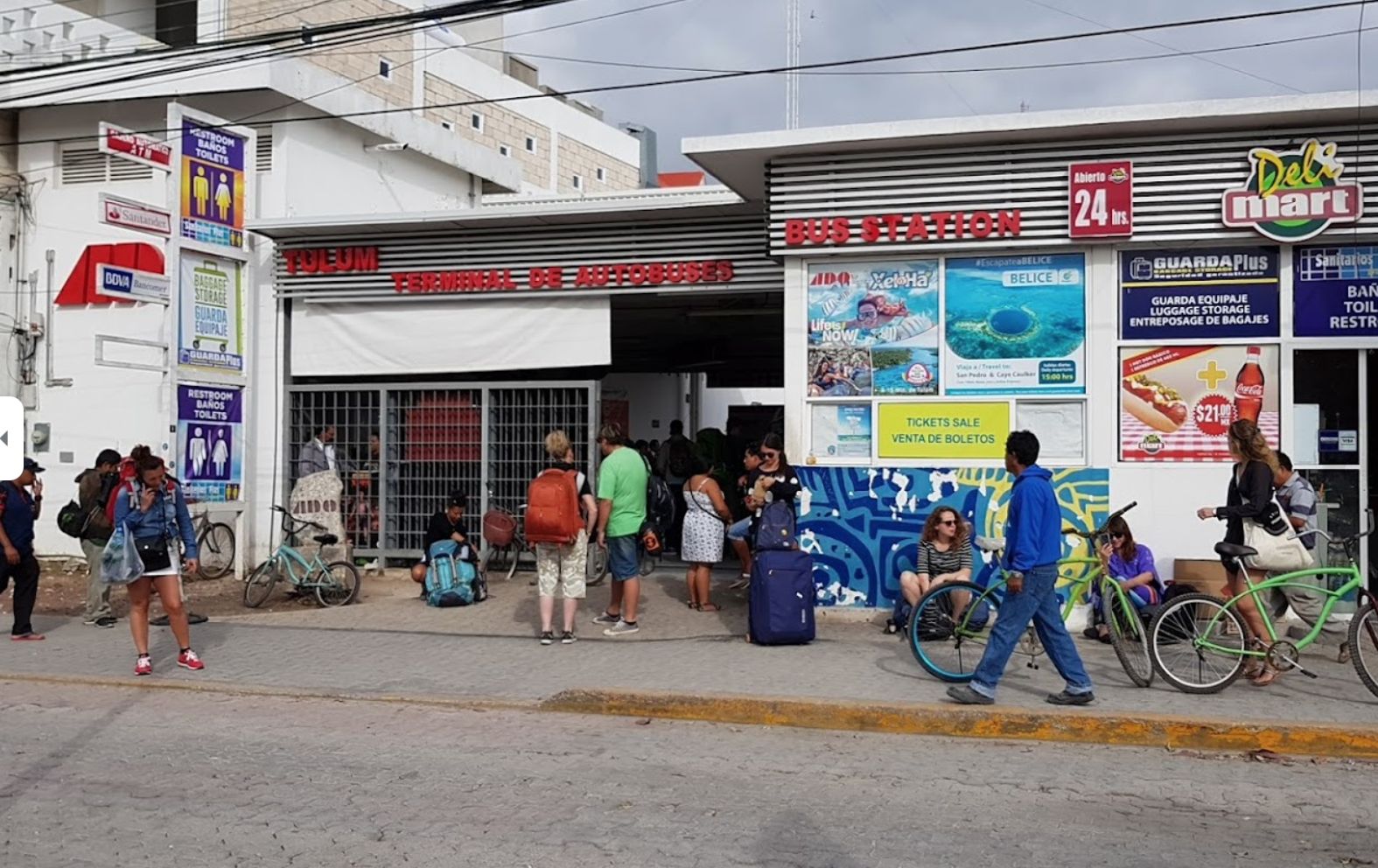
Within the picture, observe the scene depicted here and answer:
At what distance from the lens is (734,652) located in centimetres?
1019

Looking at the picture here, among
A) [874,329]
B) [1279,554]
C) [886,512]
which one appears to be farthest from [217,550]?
[1279,554]

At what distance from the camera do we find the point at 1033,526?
7910mm

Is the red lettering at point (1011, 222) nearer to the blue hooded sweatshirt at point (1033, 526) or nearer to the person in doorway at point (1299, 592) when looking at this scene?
the person in doorway at point (1299, 592)

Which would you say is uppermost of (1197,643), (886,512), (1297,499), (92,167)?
(92,167)

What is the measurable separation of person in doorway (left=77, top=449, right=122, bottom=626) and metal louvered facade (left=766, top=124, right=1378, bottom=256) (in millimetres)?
6552

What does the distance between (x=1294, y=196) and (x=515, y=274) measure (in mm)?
8028

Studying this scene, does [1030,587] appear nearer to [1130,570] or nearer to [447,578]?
[1130,570]

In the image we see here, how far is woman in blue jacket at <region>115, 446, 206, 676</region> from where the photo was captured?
940 centimetres

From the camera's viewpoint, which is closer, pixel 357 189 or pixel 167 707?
pixel 167 707

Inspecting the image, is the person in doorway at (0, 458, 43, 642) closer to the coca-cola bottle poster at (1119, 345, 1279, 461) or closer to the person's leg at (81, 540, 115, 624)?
the person's leg at (81, 540, 115, 624)

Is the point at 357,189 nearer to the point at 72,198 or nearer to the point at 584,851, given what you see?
the point at 72,198

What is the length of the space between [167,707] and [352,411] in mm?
7229

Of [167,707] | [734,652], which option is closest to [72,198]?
[167,707]

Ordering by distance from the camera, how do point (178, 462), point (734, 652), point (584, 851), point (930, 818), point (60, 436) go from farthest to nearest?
point (60, 436) < point (178, 462) < point (734, 652) < point (930, 818) < point (584, 851)
